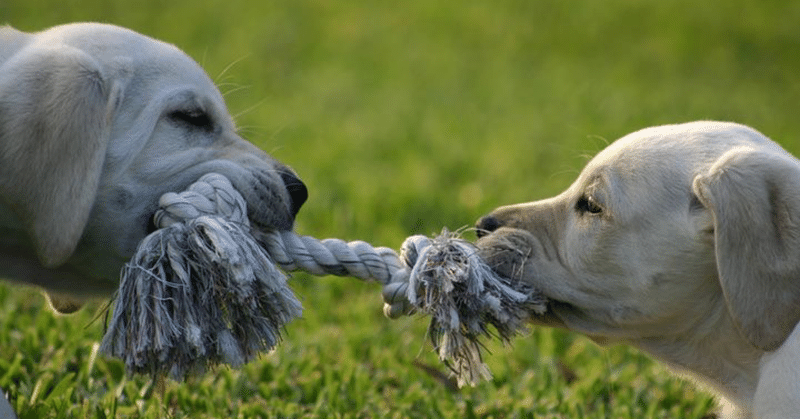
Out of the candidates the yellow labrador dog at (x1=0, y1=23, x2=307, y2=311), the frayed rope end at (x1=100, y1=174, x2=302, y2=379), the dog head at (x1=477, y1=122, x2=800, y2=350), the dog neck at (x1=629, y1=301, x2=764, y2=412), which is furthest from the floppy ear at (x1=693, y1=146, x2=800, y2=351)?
the yellow labrador dog at (x1=0, y1=23, x2=307, y2=311)

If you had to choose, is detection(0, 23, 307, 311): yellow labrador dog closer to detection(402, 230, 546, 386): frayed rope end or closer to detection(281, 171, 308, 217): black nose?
detection(281, 171, 308, 217): black nose

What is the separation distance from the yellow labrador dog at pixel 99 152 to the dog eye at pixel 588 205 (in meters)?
1.03

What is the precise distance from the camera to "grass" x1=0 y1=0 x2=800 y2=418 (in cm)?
468

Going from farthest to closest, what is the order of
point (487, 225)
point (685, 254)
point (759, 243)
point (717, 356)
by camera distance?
point (487, 225) → point (717, 356) → point (685, 254) → point (759, 243)

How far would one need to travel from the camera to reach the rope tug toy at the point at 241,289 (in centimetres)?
346

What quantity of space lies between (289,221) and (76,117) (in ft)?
2.79

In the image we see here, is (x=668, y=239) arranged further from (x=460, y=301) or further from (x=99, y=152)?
(x=99, y=152)

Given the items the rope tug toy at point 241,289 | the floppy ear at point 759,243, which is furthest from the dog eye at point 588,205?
the floppy ear at point 759,243

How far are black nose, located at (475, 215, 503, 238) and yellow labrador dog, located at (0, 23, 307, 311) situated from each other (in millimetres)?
683

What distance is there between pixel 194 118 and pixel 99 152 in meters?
0.52

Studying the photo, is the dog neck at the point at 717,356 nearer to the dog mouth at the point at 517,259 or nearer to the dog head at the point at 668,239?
the dog head at the point at 668,239

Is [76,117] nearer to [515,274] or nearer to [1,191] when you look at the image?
[1,191]

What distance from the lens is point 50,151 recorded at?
3549 millimetres

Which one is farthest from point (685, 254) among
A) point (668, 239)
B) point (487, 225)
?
point (487, 225)
